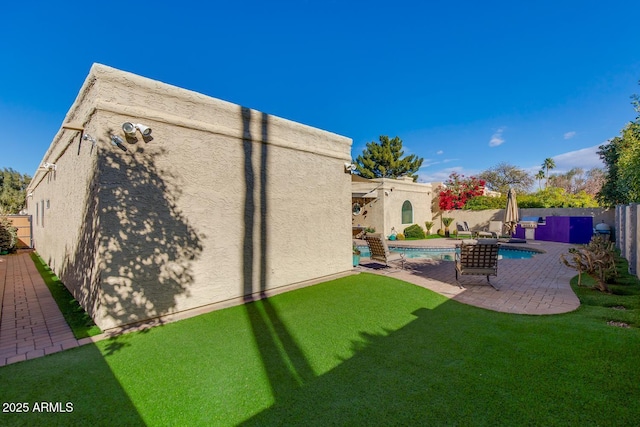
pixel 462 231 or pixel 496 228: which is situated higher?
pixel 496 228

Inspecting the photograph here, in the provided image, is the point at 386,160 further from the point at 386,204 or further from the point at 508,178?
the point at 386,204

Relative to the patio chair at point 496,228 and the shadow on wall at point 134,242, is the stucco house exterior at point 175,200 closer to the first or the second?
the shadow on wall at point 134,242

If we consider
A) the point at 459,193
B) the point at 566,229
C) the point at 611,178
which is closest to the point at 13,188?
the point at 459,193

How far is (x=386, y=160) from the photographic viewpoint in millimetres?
49500

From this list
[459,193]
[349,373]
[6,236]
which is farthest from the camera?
[459,193]

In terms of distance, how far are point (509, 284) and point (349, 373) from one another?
25.3ft

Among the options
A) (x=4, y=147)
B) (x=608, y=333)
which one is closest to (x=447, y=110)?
(x=608, y=333)

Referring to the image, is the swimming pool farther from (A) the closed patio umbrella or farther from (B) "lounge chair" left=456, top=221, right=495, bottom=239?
(B) "lounge chair" left=456, top=221, right=495, bottom=239

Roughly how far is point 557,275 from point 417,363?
30.7ft

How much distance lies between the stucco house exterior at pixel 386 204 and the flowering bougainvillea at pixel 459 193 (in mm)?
2682

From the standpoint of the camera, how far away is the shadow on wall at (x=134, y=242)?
226 inches

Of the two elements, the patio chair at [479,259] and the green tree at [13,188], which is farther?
the green tree at [13,188]

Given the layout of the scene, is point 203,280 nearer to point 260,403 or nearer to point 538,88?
point 260,403

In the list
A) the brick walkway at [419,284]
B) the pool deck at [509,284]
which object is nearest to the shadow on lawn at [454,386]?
the pool deck at [509,284]
